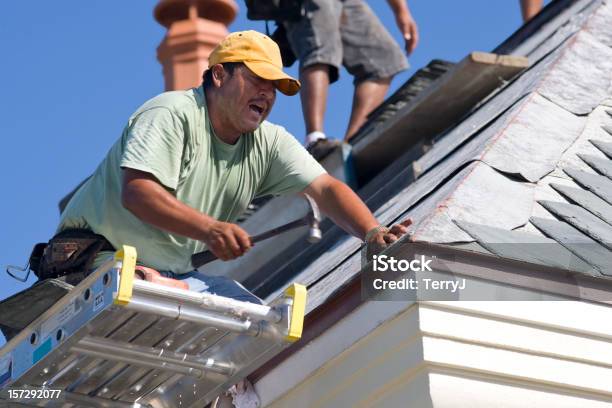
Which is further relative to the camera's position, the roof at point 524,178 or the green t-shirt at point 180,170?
the roof at point 524,178

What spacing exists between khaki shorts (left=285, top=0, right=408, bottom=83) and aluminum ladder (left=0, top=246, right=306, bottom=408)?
4601 millimetres

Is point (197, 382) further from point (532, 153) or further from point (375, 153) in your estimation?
point (375, 153)

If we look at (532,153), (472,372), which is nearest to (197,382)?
(472,372)

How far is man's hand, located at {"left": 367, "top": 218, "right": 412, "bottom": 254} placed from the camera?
20.3ft

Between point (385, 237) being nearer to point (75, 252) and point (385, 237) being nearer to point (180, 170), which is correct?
point (180, 170)

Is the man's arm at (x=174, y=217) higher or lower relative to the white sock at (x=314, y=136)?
lower

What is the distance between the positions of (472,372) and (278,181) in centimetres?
137

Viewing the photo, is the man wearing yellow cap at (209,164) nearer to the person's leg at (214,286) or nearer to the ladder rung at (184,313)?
the person's leg at (214,286)

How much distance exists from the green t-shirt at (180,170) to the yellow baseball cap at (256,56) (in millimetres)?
213

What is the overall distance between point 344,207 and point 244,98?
68cm

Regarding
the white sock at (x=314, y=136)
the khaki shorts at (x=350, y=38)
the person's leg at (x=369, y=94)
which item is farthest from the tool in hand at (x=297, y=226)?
the person's leg at (x=369, y=94)

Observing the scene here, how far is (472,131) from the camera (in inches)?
321

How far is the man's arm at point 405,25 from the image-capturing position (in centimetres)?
1138

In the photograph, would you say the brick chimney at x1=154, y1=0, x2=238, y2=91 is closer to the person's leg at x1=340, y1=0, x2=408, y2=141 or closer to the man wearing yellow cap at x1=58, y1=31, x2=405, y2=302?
the person's leg at x1=340, y1=0, x2=408, y2=141
